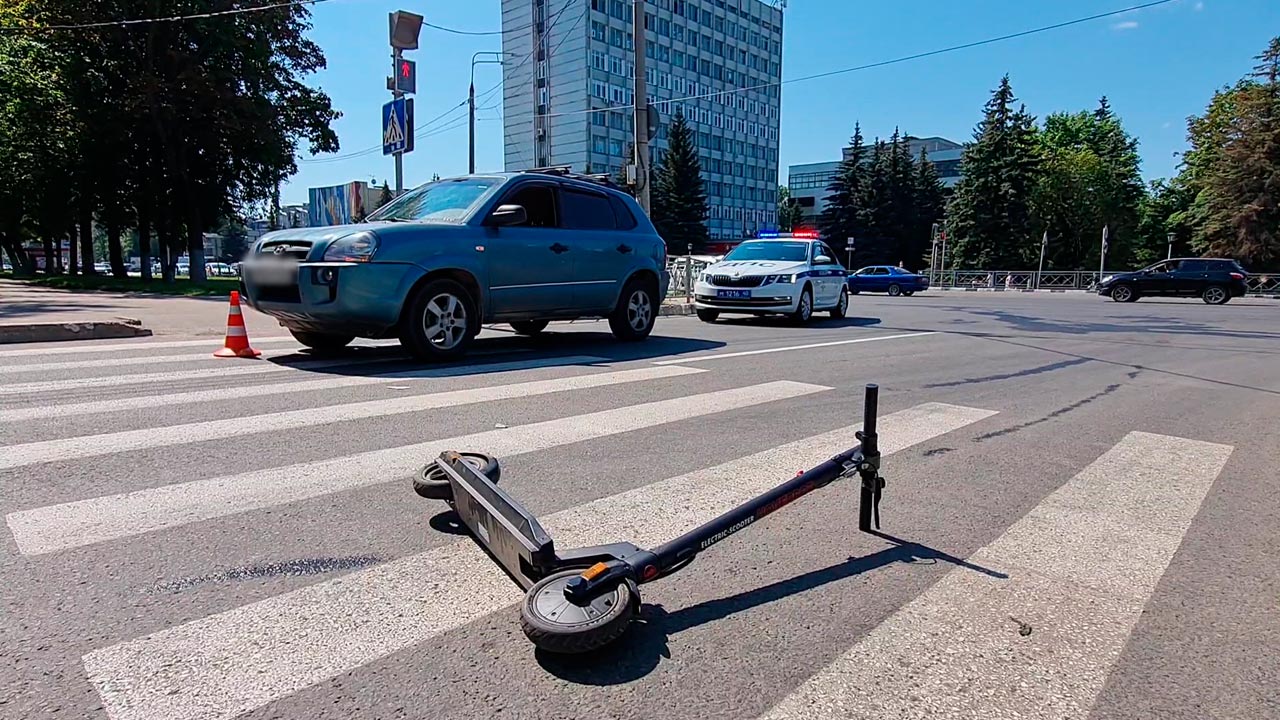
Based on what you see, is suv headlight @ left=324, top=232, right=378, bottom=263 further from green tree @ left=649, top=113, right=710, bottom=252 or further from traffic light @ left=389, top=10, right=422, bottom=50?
green tree @ left=649, top=113, right=710, bottom=252

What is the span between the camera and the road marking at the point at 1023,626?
204cm

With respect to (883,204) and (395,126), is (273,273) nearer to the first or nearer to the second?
(395,126)

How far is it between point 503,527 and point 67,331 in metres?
8.64

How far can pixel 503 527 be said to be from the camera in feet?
8.23

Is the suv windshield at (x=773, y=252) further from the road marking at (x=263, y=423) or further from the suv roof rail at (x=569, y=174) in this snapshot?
the road marking at (x=263, y=423)

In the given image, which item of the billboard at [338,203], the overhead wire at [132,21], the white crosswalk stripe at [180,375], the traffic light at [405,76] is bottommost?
the white crosswalk stripe at [180,375]

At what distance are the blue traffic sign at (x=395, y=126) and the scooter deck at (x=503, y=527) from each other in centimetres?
1511

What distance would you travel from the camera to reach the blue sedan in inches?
1515

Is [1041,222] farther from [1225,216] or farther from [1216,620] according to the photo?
[1216,620]

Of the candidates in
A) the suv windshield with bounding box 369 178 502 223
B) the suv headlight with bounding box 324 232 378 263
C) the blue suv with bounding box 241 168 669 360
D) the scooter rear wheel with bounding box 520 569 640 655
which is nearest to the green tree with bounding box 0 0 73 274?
the suv windshield with bounding box 369 178 502 223

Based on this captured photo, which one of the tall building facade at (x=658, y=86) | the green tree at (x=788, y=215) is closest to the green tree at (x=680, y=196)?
the tall building facade at (x=658, y=86)

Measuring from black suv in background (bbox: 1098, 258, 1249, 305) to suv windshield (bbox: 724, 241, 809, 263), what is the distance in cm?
2194

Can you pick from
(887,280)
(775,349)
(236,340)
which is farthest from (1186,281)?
(236,340)

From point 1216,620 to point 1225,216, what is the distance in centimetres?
6102
